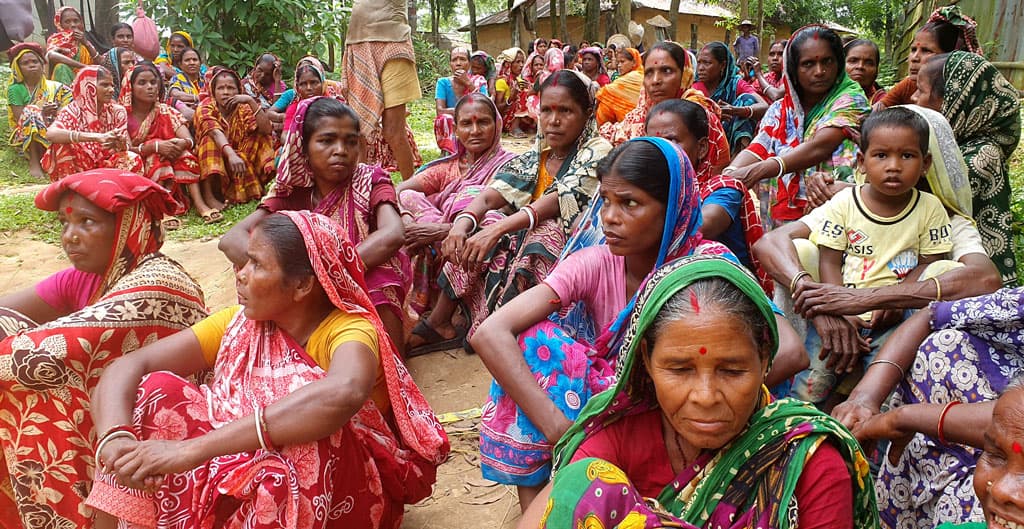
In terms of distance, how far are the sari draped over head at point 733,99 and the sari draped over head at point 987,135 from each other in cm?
317

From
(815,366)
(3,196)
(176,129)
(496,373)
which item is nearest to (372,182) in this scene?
(496,373)

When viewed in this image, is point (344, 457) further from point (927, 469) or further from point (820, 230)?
point (820, 230)

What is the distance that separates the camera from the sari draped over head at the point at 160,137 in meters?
7.46

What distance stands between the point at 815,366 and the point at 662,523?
1.47m

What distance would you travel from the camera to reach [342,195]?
3775 millimetres

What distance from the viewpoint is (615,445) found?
1.76 metres

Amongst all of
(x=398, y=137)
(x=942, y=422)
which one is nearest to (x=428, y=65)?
(x=398, y=137)

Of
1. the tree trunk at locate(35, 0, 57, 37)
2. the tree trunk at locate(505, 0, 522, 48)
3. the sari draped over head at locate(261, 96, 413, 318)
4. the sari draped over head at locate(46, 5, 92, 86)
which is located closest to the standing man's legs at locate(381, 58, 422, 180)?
the sari draped over head at locate(261, 96, 413, 318)

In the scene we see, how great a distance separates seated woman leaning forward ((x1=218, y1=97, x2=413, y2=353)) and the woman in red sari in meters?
4.20

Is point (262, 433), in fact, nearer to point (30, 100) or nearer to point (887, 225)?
point (887, 225)

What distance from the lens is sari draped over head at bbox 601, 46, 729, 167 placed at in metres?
4.19

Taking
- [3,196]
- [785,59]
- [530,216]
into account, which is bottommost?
[3,196]

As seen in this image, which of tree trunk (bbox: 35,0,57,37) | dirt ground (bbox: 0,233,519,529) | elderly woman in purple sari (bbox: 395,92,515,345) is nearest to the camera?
dirt ground (bbox: 0,233,519,529)

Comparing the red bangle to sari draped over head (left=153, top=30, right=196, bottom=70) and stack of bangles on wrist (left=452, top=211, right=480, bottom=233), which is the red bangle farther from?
sari draped over head (left=153, top=30, right=196, bottom=70)
